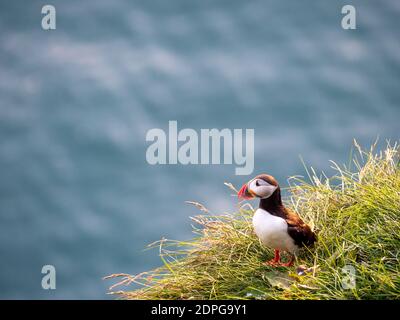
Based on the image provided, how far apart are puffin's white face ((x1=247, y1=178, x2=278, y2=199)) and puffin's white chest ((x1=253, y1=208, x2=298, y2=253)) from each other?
0.36ft

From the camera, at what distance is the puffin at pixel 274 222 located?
15.1 feet

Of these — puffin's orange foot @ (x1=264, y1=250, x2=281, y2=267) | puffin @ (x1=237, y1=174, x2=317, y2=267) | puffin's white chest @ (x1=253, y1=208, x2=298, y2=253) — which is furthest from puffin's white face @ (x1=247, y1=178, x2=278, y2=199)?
puffin's orange foot @ (x1=264, y1=250, x2=281, y2=267)

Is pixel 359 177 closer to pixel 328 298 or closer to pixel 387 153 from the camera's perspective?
pixel 387 153

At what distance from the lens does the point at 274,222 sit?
15.1 ft

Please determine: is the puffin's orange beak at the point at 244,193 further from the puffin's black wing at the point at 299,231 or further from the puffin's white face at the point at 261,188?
the puffin's black wing at the point at 299,231

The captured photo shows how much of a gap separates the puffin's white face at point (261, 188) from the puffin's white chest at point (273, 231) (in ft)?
0.36

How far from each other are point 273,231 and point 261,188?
28 cm

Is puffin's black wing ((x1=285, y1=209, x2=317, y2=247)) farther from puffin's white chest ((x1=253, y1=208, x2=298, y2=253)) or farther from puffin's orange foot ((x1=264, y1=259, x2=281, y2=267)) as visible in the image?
puffin's orange foot ((x1=264, y1=259, x2=281, y2=267))

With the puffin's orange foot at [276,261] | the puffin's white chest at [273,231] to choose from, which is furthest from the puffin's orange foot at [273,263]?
the puffin's white chest at [273,231]

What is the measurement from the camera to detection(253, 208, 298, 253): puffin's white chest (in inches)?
181

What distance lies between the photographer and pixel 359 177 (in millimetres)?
5289
